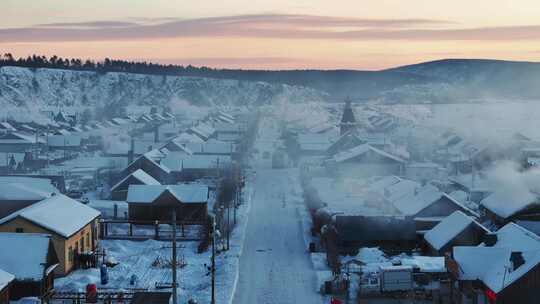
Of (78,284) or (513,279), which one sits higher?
(513,279)

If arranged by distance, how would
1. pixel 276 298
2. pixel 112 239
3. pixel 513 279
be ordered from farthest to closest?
pixel 112 239, pixel 276 298, pixel 513 279

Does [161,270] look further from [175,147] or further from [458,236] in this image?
[175,147]

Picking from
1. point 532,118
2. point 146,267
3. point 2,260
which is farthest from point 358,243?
point 532,118

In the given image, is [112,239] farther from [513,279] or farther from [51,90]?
[51,90]

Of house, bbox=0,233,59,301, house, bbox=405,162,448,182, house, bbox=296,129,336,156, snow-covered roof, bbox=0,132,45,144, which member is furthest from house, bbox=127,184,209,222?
snow-covered roof, bbox=0,132,45,144

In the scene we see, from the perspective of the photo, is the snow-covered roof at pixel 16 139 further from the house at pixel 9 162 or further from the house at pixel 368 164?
the house at pixel 368 164

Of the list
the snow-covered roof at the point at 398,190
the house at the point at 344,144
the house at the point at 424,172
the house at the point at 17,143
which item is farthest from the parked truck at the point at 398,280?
the house at the point at 17,143

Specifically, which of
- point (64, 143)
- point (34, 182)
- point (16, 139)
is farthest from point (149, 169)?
point (16, 139)
